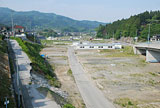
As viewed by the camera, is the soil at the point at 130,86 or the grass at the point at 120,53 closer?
the soil at the point at 130,86

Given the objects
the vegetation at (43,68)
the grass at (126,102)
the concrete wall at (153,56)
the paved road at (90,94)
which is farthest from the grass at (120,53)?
the grass at (126,102)

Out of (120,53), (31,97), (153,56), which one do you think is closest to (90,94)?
(31,97)

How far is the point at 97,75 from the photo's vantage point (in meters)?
25.2

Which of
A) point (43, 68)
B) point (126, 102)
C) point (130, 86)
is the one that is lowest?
point (126, 102)

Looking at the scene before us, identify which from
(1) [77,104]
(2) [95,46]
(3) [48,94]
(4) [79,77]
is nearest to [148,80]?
(4) [79,77]

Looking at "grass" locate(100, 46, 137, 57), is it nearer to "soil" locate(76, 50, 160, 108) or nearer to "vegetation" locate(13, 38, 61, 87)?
"soil" locate(76, 50, 160, 108)

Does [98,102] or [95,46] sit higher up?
[95,46]

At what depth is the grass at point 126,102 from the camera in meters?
14.7

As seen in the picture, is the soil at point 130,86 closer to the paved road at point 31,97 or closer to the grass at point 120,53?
the paved road at point 31,97

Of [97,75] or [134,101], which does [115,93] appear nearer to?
[134,101]

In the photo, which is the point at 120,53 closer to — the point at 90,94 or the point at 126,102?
the point at 90,94

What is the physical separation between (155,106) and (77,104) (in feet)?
24.9

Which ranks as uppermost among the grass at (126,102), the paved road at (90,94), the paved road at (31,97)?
the paved road at (31,97)

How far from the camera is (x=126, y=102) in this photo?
50.5 ft
